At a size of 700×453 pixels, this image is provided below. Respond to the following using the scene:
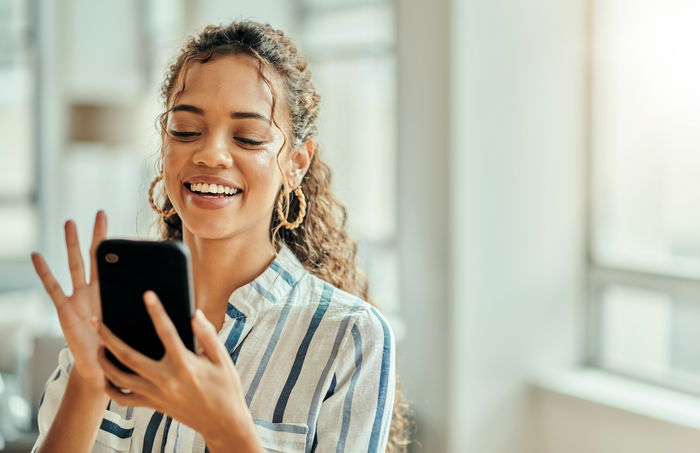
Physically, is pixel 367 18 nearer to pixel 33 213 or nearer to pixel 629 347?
pixel 629 347

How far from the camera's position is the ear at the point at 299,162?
4.22ft

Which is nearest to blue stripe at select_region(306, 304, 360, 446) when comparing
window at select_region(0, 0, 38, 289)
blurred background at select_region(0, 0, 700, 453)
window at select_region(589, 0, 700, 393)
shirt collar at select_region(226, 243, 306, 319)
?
shirt collar at select_region(226, 243, 306, 319)

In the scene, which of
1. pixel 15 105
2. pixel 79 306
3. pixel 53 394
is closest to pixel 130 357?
pixel 79 306

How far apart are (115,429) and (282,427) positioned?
0.26m

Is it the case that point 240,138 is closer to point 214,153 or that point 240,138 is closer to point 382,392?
point 214,153

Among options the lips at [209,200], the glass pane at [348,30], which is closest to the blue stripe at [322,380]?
the lips at [209,200]

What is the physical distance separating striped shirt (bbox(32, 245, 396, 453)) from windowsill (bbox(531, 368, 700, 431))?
1.51m

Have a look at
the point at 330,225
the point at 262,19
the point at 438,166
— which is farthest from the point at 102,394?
the point at 262,19

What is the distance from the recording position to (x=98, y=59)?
4344 millimetres

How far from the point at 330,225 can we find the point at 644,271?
157cm

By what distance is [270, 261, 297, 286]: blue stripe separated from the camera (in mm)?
1255

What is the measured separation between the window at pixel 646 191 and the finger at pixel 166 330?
2079 mm

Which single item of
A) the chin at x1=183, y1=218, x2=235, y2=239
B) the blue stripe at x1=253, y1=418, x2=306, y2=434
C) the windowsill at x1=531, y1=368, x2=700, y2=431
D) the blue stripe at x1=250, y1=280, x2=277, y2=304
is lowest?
the windowsill at x1=531, y1=368, x2=700, y2=431

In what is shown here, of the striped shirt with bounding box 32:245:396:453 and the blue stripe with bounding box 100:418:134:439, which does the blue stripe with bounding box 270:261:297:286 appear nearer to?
the striped shirt with bounding box 32:245:396:453
